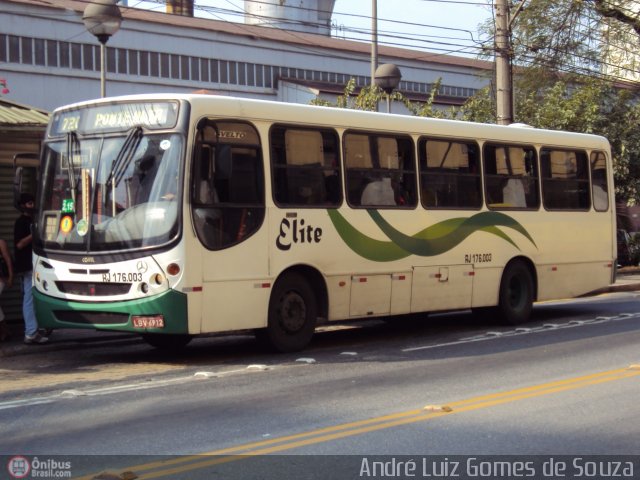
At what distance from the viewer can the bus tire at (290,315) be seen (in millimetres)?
12750

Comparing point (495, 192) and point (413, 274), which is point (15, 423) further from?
point (495, 192)

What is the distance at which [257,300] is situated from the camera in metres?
12.4

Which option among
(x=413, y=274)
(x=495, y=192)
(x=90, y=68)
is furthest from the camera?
(x=90, y=68)

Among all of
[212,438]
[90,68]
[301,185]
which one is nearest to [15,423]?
[212,438]

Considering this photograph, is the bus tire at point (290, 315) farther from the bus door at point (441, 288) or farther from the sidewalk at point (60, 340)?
the sidewalk at point (60, 340)

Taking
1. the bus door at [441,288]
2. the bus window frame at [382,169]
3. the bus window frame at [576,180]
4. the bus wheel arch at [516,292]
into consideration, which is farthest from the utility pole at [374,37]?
the bus window frame at [382,169]

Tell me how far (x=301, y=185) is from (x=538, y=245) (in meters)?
5.55

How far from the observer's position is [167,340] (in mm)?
13695

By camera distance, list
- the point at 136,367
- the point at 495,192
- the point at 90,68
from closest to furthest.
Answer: the point at 136,367 < the point at 495,192 < the point at 90,68

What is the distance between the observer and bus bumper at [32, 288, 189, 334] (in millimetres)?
11586

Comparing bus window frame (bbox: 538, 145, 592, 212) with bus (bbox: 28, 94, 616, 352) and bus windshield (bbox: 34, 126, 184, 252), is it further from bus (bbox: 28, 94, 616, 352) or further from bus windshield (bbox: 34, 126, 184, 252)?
bus windshield (bbox: 34, 126, 184, 252)

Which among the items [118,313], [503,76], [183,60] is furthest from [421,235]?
[183,60]

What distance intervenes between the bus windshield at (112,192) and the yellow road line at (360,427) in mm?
3932

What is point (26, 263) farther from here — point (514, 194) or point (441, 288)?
point (514, 194)
